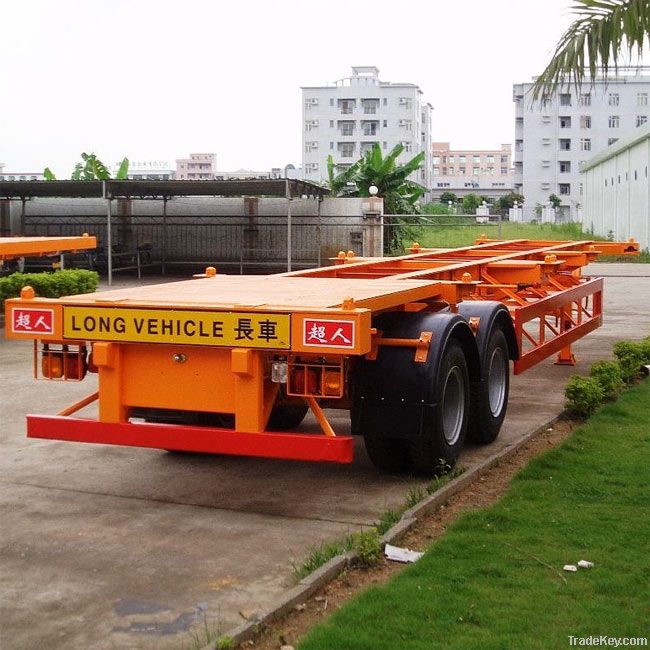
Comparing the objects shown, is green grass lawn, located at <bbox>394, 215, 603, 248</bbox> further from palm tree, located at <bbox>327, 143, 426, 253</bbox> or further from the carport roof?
the carport roof

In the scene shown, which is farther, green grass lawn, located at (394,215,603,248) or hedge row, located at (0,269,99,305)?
green grass lawn, located at (394,215,603,248)

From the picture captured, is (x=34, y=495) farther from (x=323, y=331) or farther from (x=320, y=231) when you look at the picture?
(x=320, y=231)

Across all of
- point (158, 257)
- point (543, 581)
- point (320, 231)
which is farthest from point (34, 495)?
point (158, 257)

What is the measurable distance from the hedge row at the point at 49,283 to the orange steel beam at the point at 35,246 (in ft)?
1.68

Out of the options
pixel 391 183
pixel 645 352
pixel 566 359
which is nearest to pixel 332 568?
pixel 645 352

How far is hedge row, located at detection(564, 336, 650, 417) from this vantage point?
385 inches

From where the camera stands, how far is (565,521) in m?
6.47

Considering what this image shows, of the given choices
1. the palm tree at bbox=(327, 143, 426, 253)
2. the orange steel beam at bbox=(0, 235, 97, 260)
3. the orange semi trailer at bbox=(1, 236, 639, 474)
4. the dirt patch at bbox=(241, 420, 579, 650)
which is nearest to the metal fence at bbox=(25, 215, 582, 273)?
the palm tree at bbox=(327, 143, 426, 253)

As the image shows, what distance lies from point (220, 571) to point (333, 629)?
1.20 metres

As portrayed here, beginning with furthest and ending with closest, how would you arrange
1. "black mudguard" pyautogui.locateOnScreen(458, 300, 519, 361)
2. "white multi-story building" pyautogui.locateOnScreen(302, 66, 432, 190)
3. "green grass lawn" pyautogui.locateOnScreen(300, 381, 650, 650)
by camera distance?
"white multi-story building" pyautogui.locateOnScreen(302, 66, 432, 190) → "black mudguard" pyautogui.locateOnScreen(458, 300, 519, 361) → "green grass lawn" pyautogui.locateOnScreen(300, 381, 650, 650)

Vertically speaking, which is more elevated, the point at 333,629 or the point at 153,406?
the point at 153,406

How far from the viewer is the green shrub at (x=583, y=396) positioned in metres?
9.73

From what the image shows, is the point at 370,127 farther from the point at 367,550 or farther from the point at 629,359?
the point at 367,550

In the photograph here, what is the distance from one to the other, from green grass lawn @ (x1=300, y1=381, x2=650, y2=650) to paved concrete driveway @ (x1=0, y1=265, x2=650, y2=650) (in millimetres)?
698
